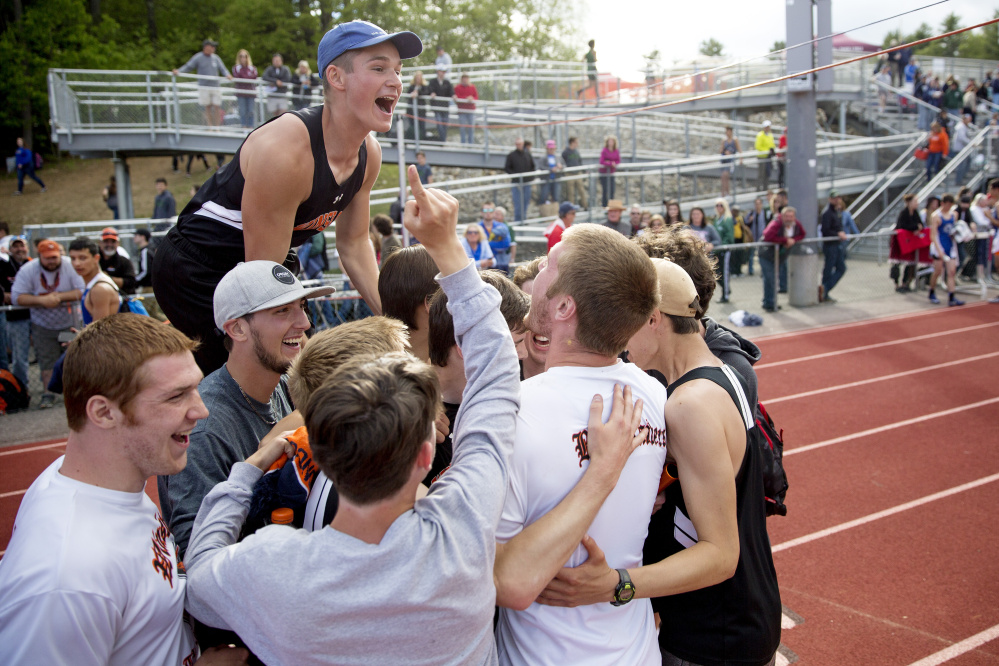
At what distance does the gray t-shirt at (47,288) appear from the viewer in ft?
29.7

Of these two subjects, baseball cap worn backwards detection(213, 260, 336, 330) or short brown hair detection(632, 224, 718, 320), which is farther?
short brown hair detection(632, 224, 718, 320)

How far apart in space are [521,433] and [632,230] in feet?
36.4

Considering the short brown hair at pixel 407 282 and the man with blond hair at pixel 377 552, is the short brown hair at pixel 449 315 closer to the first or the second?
the short brown hair at pixel 407 282

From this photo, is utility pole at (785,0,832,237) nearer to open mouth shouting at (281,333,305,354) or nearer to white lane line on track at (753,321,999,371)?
white lane line on track at (753,321,999,371)

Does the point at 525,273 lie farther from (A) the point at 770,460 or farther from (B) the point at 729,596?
(B) the point at 729,596

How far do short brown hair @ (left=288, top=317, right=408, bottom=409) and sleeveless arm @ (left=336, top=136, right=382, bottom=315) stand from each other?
1424 millimetres

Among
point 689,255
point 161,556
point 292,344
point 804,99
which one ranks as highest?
point 804,99

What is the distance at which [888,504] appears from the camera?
18.9 feet

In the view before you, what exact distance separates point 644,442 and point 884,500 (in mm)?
4762

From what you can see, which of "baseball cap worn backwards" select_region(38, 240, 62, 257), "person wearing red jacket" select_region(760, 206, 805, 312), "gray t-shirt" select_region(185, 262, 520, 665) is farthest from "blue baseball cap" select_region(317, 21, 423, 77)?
"person wearing red jacket" select_region(760, 206, 805, 312)

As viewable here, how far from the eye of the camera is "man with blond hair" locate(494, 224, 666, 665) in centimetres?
181

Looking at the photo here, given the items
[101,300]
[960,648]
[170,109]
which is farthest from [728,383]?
[170,109]

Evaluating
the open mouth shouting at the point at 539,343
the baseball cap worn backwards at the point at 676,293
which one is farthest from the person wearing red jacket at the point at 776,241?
the baseball cap worn backwards at the point at 676,293

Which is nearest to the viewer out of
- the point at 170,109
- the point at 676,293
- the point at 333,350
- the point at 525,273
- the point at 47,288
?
the point at 333,350
